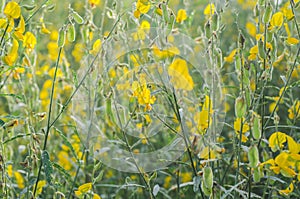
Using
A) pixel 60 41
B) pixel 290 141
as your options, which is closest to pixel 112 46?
pixel 60 41

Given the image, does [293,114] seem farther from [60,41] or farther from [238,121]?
[60,41]

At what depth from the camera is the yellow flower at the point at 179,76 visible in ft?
6.16

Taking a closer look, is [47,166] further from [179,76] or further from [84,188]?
[179,76]

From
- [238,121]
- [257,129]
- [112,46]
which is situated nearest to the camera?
[257,129]

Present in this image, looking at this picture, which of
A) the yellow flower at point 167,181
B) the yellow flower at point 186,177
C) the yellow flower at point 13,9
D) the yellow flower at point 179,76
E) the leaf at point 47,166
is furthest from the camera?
the yellow flower at point 167,181

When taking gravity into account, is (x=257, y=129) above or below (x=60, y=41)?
below

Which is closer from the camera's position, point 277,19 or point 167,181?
point 277,19

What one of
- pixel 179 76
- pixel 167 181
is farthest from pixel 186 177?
pixel 179 76

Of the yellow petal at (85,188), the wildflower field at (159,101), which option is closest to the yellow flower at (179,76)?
the wildflower field at (159,101)

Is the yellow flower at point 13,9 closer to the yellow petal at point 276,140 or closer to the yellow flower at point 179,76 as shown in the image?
the yellow flower at point 179,76

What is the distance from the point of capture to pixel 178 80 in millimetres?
1901

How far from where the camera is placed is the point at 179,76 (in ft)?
6.23

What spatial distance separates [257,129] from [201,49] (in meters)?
0.84

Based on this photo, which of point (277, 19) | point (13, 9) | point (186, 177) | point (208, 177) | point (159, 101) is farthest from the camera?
point (186, 177)
